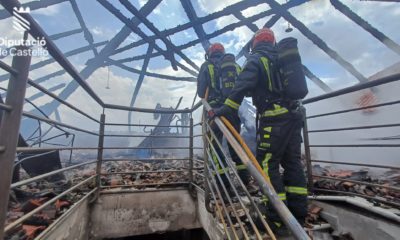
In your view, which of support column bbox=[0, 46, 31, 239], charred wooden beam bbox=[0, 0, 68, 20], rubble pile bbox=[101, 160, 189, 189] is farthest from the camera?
charred wooden beam bbox=[0, 0, 68, 20]

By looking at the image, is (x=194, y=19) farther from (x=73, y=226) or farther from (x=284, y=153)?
(x=73, y=226)

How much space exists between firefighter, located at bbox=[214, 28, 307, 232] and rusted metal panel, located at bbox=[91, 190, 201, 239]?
144cm

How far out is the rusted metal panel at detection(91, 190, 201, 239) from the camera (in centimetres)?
254

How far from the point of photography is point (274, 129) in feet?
5.57

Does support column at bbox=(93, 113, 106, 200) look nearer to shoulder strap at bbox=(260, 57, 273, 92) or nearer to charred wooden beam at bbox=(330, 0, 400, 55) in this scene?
shoulder strap at bbox=(260, 57, 273, 92)

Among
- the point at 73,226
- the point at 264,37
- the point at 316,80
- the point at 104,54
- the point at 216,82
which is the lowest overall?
the point at 73,226

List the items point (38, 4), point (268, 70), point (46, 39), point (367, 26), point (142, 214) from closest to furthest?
1. point (46, 39)
2. point (268, 70)
3. point (142, 214)
4. point (38, 4)
5. point (367, 26)

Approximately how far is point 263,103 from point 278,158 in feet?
1.62

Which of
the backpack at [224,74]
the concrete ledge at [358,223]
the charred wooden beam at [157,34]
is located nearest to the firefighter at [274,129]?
the concrete ledge at [358,223]

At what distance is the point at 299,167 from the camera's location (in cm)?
177

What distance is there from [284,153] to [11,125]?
6.02 feet

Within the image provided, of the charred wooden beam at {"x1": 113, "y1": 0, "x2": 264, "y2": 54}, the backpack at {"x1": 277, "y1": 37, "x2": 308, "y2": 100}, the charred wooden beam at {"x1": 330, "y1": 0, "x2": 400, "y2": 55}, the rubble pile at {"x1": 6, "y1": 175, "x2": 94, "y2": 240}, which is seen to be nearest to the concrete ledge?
the backpack at {"x1": 277, "y1": 37, "x2": 308, "y2": 100}

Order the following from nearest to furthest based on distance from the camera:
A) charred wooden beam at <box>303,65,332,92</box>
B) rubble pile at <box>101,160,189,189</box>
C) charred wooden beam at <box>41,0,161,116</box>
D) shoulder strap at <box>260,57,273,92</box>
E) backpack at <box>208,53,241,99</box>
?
1. shoulder strap at <box>260,57,273,92</box>
2. backpack at <box>208,53,241,99</box>
3. rubble pile at <box>101,160,189,189</box>
4. charred wooden beam at <box>41,0,161,116</box>
5. charred wooden beam at <box>303,65,332,92</box>

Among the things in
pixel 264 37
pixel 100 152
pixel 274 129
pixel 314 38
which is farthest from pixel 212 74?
pixel 314 38
